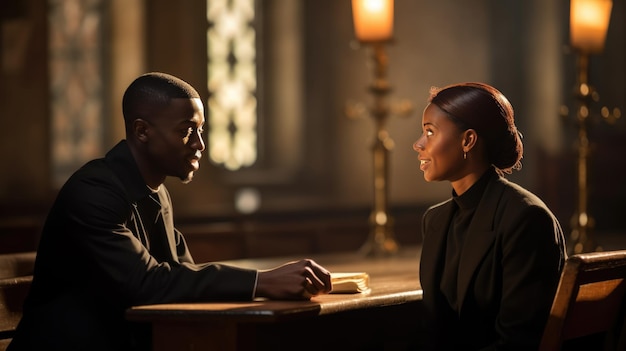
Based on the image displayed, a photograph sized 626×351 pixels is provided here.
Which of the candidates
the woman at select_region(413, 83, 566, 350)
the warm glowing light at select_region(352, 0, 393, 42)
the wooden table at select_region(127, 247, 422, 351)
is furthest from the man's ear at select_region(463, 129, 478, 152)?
the warm glowing light at select_region(352, 0, 393, 42)

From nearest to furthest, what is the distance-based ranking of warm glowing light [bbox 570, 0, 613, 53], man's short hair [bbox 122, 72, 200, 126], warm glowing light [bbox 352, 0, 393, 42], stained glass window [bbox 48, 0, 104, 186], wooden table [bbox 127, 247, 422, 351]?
wooden table [bbox 127, 247, 422, 351]
man's short hair [bbox 122, 72, 200, 126]
warm glowing light [bbox 570, 0, 613, 53]
warm glowing light [bbox 352, 0, 393, 42]
stained glass window [bbox 48, 0, 104, 186]

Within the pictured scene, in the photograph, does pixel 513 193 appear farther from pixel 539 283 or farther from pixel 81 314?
pixel 81 314

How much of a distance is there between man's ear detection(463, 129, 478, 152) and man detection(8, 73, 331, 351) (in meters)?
0.58

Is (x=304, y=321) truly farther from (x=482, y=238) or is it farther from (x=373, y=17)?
(x=373, y=17)

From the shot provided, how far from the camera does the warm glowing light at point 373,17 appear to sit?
604 cm

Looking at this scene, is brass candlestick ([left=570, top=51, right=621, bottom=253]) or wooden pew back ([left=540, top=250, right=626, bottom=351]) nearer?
wooden pew back ([left=540, top=250, right=626, bottom=351])

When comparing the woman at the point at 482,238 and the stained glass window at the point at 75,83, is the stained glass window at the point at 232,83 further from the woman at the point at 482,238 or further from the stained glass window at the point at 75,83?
the woman at the point at 482,238

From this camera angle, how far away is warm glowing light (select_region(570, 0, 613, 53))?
5.78 metres

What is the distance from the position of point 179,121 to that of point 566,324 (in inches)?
47.9

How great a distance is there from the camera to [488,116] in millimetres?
3551

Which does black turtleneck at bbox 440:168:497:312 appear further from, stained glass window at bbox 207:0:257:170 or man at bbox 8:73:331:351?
stained glass window at bbox 207:0:257:170

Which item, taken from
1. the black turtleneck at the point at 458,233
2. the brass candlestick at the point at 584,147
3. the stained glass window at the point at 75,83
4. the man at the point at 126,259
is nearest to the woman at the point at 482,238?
→ the black turtleneck at the point at 458,233

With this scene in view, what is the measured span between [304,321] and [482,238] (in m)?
0.62

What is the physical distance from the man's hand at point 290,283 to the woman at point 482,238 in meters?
0.42
